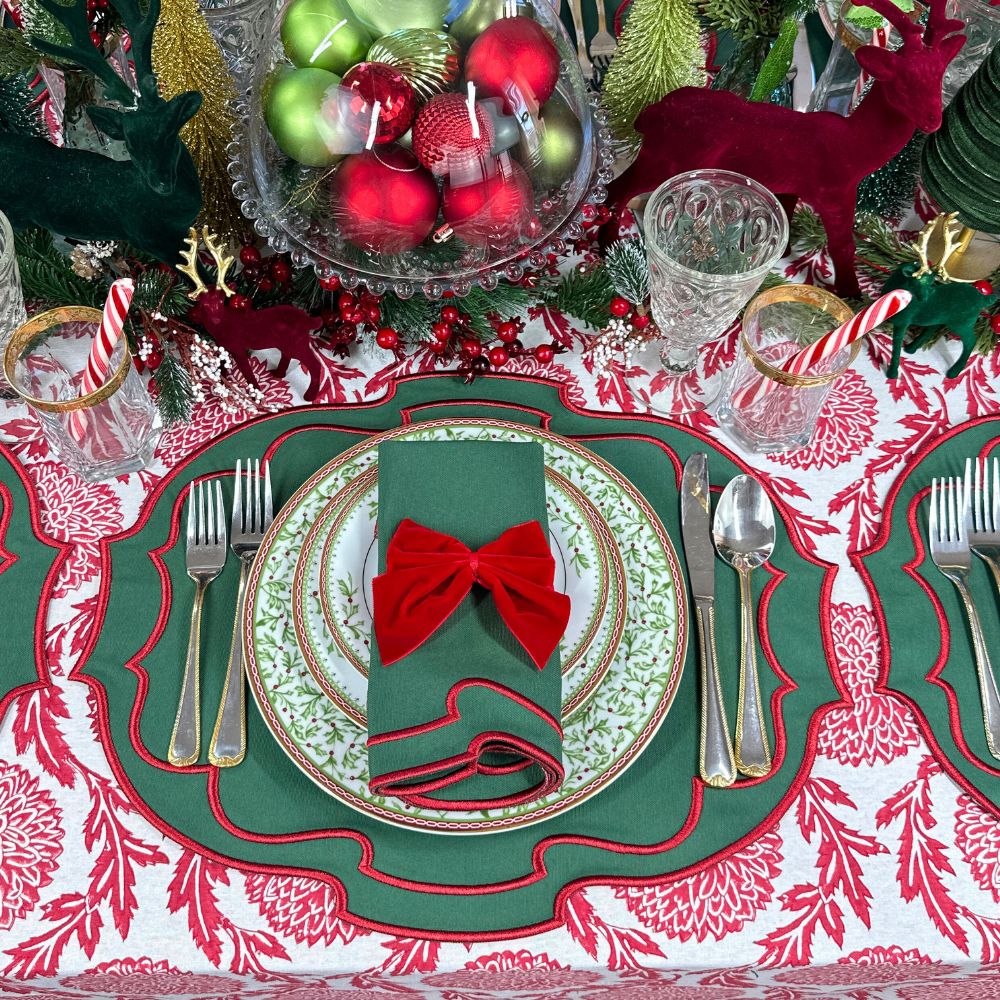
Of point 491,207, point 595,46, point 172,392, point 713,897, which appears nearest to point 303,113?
point 491,207

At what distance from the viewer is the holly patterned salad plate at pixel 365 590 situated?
0.67 m

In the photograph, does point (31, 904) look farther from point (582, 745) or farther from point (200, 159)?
point (200, 159)

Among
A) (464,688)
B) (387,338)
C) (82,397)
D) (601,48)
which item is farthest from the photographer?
(601,48)

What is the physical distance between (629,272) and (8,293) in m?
0.57

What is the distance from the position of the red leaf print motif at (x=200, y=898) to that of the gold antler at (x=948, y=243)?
0.80 meters

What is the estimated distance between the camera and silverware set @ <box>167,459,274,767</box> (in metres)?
0.67

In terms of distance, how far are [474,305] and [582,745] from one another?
1.42 ft

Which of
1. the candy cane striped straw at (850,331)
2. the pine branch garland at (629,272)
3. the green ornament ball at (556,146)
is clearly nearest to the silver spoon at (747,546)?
the candy cane striped straw at (850,331)

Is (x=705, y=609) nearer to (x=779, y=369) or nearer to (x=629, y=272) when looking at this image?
(x=779, y=369)

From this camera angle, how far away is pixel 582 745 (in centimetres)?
65

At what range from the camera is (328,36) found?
2.48ft

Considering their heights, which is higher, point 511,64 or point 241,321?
point 511,64

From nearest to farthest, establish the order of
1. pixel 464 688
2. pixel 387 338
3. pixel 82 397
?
pixel 464 688 < pixel 82 397 < pixel 387 338

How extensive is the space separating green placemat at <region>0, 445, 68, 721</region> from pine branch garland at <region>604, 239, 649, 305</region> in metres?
0.57
